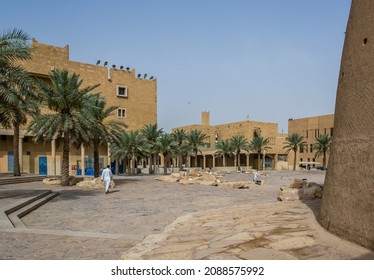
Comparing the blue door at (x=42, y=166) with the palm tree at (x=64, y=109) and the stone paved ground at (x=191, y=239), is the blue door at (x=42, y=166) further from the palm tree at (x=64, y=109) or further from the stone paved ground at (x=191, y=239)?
the stone paved ground at (x=191, y=239)

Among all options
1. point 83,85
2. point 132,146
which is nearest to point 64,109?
point 132,146

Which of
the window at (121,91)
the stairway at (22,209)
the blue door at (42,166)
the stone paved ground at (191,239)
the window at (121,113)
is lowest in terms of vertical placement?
the blue door at (42,166)

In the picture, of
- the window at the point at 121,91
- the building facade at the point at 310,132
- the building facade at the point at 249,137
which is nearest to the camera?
the window at the point at 121,91

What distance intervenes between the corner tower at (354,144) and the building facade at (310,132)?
2465 inches

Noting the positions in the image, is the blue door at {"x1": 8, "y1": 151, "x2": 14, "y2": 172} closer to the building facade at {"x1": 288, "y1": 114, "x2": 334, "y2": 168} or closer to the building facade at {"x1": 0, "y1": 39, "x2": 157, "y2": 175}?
the building facade at {"x1": 0, "y1": 39, "x2": 157, "y2": 175}

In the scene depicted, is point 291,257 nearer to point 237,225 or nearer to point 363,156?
point 363,156

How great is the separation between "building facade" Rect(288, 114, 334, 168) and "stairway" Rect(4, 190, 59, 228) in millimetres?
57818

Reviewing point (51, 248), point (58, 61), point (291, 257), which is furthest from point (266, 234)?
point (58, 61)

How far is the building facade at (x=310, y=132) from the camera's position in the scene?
65.6m

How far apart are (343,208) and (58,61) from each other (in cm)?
4279

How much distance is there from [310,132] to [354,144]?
67.9 meters

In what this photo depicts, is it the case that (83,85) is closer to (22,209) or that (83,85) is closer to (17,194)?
(17,194)

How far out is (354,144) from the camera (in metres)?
4.91

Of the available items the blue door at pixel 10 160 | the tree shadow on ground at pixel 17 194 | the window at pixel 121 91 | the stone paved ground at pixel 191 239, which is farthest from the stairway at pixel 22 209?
the window at pixel 121 91
